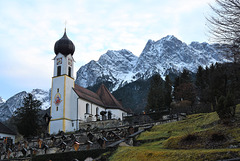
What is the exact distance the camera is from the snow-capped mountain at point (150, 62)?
13738 cm

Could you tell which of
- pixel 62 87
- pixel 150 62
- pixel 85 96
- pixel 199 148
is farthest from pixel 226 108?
pixel 150 62

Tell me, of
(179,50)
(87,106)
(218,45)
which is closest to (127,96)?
(87,106)

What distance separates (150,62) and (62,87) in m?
109

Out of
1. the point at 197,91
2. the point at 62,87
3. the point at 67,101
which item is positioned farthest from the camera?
the point at 197,91

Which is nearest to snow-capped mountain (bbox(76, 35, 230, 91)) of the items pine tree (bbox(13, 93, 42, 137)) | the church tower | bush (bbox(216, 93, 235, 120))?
the church tower

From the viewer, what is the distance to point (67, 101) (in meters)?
38.4

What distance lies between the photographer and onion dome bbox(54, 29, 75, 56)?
41531 mm

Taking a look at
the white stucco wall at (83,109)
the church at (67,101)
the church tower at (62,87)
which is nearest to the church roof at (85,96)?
the church at (67,101)

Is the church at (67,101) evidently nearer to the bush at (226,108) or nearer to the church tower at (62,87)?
the church tower at (62,87)

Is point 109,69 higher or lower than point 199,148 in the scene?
higher

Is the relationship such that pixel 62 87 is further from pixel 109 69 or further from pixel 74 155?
pixel 109 69

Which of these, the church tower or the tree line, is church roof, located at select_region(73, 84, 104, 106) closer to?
the church tower

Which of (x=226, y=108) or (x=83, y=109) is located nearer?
(x=226, y=108)

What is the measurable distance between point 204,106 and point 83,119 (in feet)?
69.5
